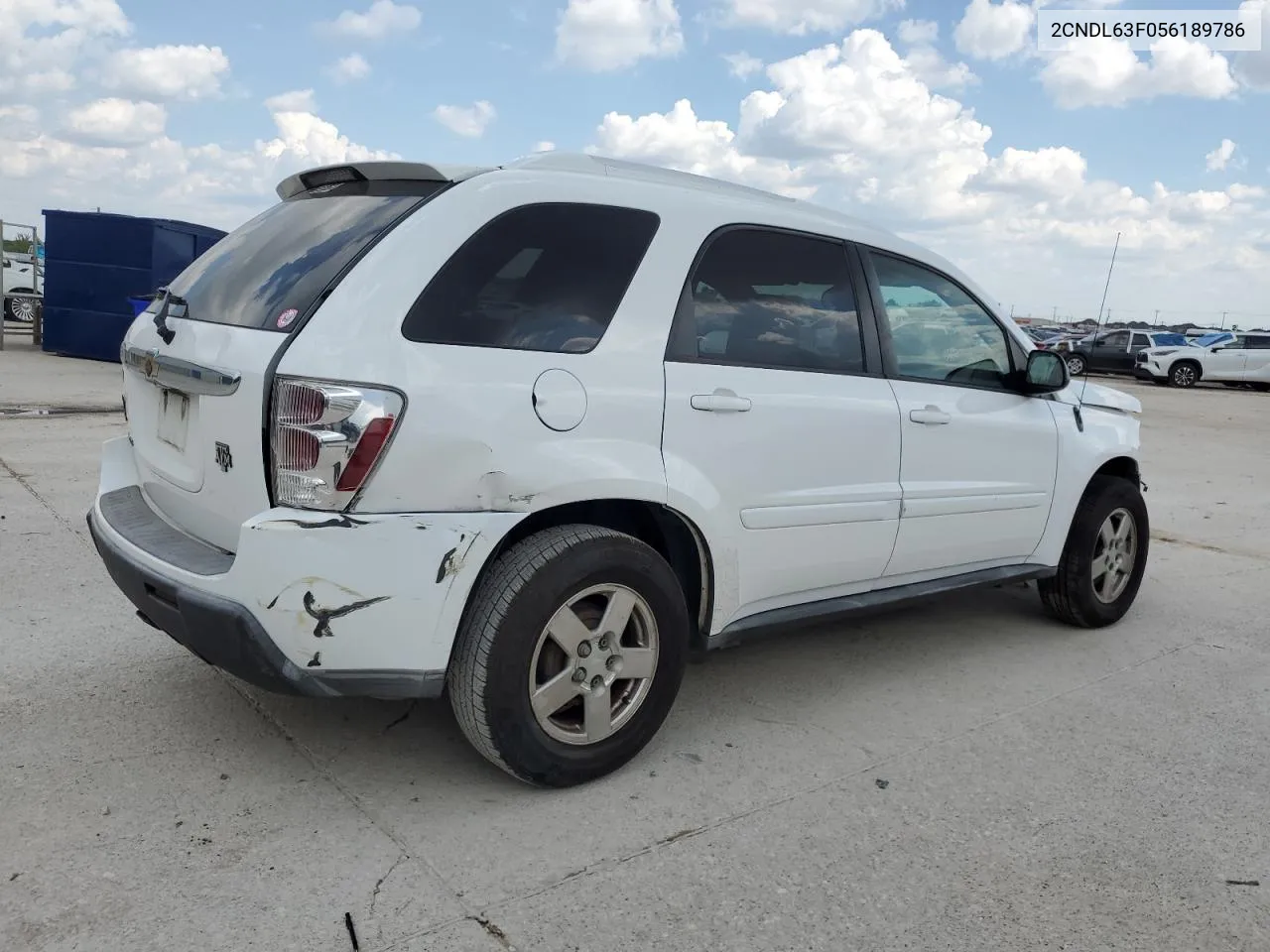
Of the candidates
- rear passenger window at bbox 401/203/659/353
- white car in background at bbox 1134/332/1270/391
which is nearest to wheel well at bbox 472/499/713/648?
rear passenger window at bbox 401/203/659/353

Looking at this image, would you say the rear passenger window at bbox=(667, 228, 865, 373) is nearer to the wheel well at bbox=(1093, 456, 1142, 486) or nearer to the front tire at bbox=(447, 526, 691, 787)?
the front tire at bbox=(447, 526, 691, 787)

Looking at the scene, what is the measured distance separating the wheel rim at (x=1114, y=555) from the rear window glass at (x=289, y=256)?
Result: 139 inches

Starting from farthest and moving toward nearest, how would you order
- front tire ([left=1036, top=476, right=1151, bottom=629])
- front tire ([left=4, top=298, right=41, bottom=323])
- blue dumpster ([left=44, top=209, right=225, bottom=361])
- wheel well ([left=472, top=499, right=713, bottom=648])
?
front tire ([left=4, top=298, right=41, bottom=323]) → blue dumpster ([left=44, top=209, right=225, bottom=361]) → front tire ([left=1036, top=476, right=1151, bottom=629]) → wheel well ([left=472, top=499, right=713, bottom=648])

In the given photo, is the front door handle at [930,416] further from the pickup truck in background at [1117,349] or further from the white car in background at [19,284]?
the pickup truck in background at [1117,349]

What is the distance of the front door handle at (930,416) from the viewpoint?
12.7 feet

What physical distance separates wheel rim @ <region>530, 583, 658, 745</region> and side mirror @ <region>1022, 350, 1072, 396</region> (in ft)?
7.25

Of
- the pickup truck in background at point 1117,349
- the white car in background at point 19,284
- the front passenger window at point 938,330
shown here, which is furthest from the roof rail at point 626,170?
the pickup truck in background at point 1117,349

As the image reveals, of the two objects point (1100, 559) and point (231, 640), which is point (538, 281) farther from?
point (1100, 559)

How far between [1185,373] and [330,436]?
29.5 m

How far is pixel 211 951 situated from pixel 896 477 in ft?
8.56

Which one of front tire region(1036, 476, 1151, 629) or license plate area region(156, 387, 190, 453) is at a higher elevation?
license plate area region(156, 387, 190, 453)

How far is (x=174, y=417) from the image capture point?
3.14 m

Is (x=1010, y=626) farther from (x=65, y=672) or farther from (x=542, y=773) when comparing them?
(x=65, y=672)

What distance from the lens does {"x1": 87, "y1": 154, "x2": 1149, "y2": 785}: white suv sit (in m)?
2.66
